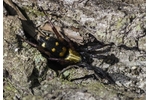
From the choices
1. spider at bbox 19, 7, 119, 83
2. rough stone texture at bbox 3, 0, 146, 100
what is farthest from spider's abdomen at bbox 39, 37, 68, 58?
rough stone texture at bbox 3, 0, 146, 100

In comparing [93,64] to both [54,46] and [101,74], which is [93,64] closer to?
[101,74]

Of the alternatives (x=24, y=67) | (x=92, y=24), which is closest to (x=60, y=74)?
(x=24, y=67)

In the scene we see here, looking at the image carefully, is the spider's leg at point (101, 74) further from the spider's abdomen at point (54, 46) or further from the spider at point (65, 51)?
the spider's abdomen at point (54, 46)

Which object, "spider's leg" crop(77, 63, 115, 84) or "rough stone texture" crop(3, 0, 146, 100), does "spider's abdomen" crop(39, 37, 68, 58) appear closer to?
"rough stone texture" crop(3, 0, 146, 100)

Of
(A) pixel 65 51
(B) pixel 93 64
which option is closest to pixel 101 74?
(B) pixel 93 64

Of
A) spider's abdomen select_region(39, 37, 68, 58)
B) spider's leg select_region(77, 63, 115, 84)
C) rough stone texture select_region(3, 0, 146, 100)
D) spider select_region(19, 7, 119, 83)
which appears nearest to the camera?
rough stone texture select_region(3, 0, 146, 100)

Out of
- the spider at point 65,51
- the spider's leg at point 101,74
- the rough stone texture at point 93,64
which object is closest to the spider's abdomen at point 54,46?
the spider at point 65,51

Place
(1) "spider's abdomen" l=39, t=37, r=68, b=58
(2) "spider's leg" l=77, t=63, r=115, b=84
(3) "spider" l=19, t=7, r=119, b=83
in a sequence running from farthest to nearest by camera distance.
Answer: (1) "spider's abdomen" l=39, t=37, r=68, b=58
(3) "spider" l=19, t=7, r=119, b=83
(2) "spider's leg" l=77, t=63, r=115, b=84
